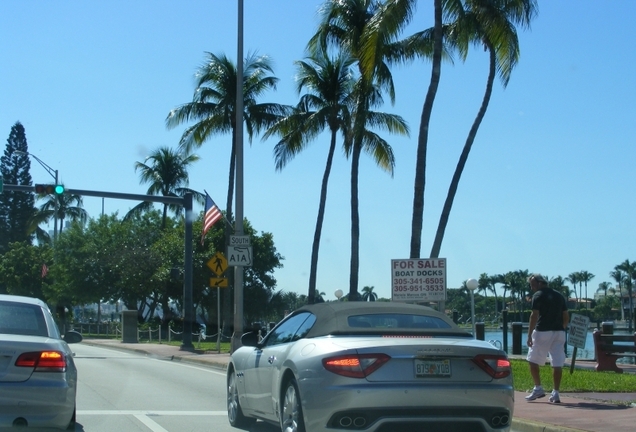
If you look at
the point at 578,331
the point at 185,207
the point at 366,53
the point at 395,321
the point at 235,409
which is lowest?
the point at 235,409

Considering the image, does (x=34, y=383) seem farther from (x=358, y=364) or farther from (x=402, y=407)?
(x=402, y=407)

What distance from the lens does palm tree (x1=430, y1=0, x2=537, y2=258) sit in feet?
77.2

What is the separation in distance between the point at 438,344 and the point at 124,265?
171 ft

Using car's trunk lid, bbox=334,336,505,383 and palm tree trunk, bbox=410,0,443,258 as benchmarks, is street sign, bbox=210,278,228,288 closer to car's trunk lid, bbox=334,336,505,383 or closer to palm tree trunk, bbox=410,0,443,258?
palm tree trunk, bbox=410,0,443,258

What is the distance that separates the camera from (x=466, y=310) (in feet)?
246

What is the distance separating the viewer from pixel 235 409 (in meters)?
10.4

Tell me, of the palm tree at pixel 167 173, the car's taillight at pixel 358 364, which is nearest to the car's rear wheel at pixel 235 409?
the car's taillight at pixel 358 364

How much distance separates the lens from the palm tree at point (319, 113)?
35312mm

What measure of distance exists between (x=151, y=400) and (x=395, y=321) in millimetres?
6130

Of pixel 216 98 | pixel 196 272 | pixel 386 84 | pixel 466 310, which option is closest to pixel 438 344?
pixel 386 84

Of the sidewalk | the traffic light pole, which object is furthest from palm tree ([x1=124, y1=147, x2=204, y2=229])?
the sidewalk

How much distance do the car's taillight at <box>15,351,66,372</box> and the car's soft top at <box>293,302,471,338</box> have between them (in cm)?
238

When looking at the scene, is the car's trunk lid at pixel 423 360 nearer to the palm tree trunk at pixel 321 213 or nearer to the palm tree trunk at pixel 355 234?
the palm tree trunk at pixel 355 234

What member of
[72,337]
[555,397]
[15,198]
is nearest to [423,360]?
[72,337]
